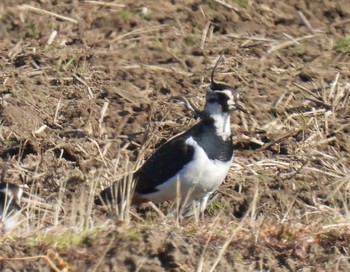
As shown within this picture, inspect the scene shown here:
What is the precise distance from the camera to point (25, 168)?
999 cm

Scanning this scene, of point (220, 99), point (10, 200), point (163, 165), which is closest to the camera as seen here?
point (10, 200)

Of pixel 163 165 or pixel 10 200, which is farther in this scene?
pixel 163 165

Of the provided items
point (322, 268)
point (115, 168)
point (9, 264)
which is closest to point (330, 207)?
point (115, 168)

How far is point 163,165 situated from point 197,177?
1.13 ft

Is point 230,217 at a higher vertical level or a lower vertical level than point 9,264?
lower

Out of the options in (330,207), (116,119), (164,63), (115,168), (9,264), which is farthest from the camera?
(164,63)

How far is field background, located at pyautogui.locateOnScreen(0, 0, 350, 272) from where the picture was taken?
375 inches

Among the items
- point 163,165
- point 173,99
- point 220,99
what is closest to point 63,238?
point 163,165

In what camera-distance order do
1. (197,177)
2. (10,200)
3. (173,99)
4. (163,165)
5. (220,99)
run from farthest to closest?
Answer: (173,99) < (220,99) < (163,165) < (197,177) < (10,200)

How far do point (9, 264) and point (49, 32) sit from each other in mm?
5697

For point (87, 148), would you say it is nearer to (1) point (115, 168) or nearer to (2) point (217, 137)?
(1) point (115, 168)

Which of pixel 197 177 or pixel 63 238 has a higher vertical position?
pixel 63 238

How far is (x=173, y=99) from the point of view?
35.7 ft

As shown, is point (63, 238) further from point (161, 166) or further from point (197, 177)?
point (161, 166)
